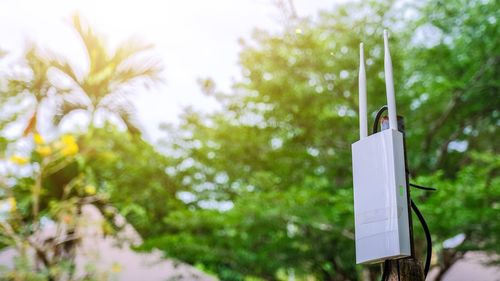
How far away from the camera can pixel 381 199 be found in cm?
158

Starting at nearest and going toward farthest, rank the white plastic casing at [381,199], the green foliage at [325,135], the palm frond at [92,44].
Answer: the white plastic casing at [381,199], the palm frond at [92,44], the green foliage at [325,135]

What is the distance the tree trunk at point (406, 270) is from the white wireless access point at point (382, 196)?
2.0 inches

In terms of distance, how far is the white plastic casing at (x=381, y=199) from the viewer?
5.09 feet

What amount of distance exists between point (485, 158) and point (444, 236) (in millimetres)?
1195

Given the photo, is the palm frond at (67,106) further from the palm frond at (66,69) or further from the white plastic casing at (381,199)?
A: the white plastic casing at (381,199)

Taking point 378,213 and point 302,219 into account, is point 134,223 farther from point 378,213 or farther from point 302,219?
point 378,213

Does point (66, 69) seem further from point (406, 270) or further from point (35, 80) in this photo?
point (406, 270)

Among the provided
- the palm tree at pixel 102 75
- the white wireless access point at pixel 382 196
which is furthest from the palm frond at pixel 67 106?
the white wireless access point at pixel 382 196

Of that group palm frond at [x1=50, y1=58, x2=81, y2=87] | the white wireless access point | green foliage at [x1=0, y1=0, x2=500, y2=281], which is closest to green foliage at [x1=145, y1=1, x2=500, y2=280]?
green foliage at [x1=0, y1=0, x2=500, y2=281]

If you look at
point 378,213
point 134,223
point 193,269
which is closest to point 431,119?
point 193,269

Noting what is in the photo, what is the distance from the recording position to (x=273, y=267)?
9.74 m

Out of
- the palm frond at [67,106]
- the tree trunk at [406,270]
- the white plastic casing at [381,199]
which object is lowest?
the tree trunk at [406,270]

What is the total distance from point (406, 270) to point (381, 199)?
21cm

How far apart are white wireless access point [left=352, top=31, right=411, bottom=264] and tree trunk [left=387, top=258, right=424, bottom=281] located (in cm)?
5
